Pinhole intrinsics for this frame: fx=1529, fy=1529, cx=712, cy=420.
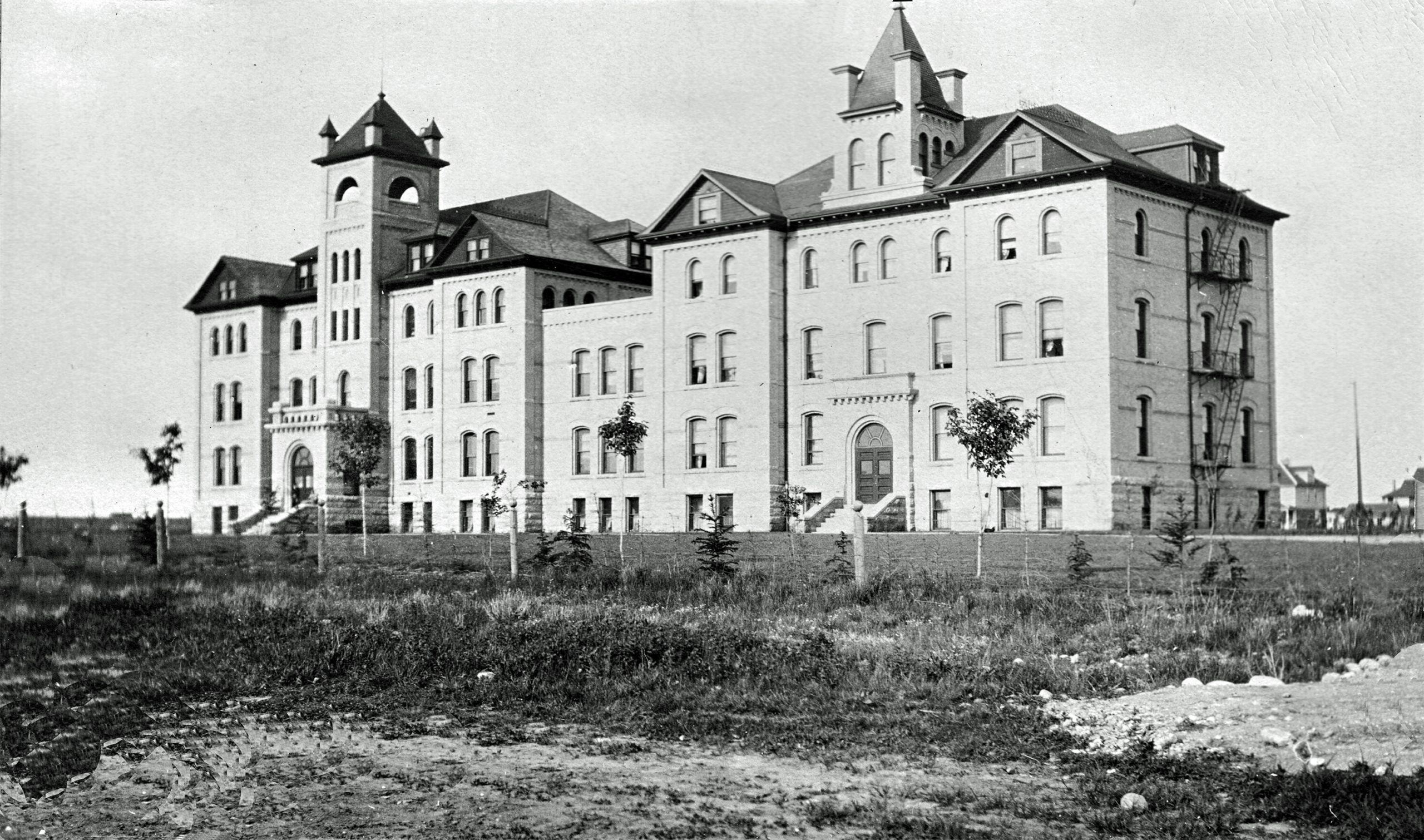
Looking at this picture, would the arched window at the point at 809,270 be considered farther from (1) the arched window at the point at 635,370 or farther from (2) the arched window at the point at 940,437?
(1) the arched window at the point at 635,370

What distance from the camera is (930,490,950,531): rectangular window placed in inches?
1981

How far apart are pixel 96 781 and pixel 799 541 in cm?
2585

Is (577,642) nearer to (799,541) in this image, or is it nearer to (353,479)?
(799,541)

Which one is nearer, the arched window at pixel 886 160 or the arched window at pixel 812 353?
the arched window at pixel 886 160

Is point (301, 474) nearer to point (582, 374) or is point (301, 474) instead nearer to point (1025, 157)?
point (582, 374)

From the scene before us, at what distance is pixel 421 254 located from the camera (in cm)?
6881

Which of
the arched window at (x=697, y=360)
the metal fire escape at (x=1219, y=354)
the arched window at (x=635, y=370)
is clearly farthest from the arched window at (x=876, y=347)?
the arched window at (x=635, y=370)

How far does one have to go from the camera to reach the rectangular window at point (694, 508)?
57.4 metres

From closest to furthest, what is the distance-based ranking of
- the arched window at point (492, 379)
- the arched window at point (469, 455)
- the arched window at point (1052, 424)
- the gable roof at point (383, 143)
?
1. the arched window at point (1052, 424)
2. the arched window at point (492, 379)
3. the arched window at point (469, 455)
4. the gable roof at point (383, 143)

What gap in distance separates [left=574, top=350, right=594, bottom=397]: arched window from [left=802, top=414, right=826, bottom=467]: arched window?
10.9 meters

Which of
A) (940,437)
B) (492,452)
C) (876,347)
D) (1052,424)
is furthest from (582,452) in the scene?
(1052,424)

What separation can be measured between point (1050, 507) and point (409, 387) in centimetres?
3243

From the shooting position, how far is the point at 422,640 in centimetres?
1777

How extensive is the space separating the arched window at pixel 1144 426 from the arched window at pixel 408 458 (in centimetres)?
3337
